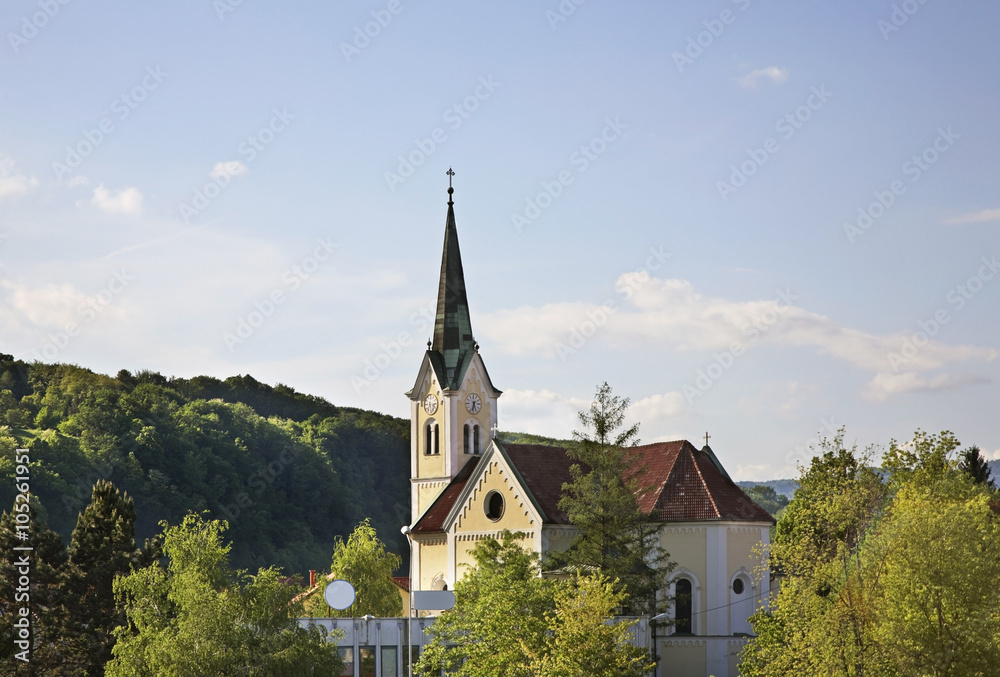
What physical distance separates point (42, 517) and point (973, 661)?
84320 mm

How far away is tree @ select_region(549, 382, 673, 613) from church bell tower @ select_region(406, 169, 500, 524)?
1375 centimetres

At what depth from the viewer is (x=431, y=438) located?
231 ft

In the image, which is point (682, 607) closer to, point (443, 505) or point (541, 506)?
point (541, 506)

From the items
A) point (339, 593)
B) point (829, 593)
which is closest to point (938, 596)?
point (829, 593)

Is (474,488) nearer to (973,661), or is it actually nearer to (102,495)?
(102,495)

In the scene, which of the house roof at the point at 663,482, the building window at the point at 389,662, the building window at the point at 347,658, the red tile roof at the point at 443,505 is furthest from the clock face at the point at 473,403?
the building window at the point at 347,658

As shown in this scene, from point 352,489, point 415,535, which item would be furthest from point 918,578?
point 352,489

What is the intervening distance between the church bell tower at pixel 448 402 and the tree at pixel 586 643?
2991 cm

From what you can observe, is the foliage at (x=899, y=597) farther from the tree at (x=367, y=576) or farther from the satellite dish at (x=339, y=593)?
the tree at (x=367, y=576)

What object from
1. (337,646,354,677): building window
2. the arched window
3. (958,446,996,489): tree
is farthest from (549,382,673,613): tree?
(958,446,996,489): tree

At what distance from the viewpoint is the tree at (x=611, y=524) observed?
53.9 metres

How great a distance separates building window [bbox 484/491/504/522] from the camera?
60.7 m

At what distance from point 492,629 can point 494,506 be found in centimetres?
2039

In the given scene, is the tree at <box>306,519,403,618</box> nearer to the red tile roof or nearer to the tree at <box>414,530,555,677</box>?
the red tile roof
